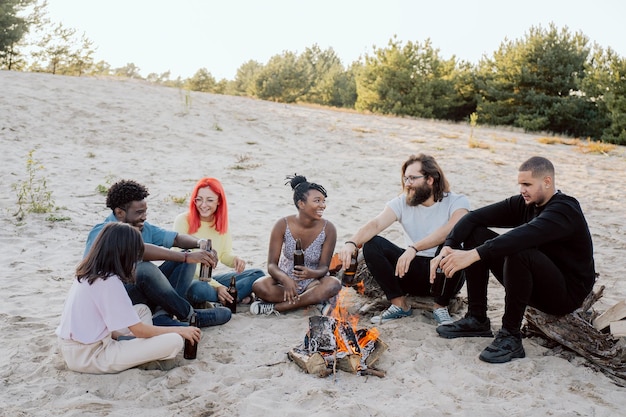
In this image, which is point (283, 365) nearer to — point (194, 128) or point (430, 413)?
point (430, 413)

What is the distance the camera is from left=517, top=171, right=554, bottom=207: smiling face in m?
4.26

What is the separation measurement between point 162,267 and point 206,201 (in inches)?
31.1

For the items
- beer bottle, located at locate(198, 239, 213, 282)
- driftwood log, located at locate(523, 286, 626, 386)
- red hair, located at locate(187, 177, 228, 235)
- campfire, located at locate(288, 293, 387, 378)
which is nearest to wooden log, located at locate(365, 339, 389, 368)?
campfire, located at locate(288, 293, 387, 378)

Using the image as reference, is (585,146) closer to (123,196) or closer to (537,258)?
(537,258)

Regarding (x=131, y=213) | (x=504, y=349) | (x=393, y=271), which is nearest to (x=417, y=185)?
(x=393, y=271)

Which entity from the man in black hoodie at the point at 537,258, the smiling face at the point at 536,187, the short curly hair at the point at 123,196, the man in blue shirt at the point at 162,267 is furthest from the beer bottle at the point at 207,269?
the smiling face at the point at 536,187

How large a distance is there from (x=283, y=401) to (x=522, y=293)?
2012 mm

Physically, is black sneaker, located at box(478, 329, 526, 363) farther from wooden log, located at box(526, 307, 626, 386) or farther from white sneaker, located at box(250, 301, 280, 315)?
white sneaker, located at box(250, 301, 280, 315)

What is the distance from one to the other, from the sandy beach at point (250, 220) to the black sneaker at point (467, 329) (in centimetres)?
8

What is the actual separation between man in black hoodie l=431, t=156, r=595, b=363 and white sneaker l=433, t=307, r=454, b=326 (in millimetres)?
674

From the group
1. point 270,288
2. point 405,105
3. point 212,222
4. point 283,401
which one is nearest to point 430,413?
point 283,401

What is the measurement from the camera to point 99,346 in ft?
12.7

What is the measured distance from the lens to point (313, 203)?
5.28 metres

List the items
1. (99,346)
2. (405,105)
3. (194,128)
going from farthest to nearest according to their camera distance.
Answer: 1. (405,105)
2. (194,128)
3. (99,346)
